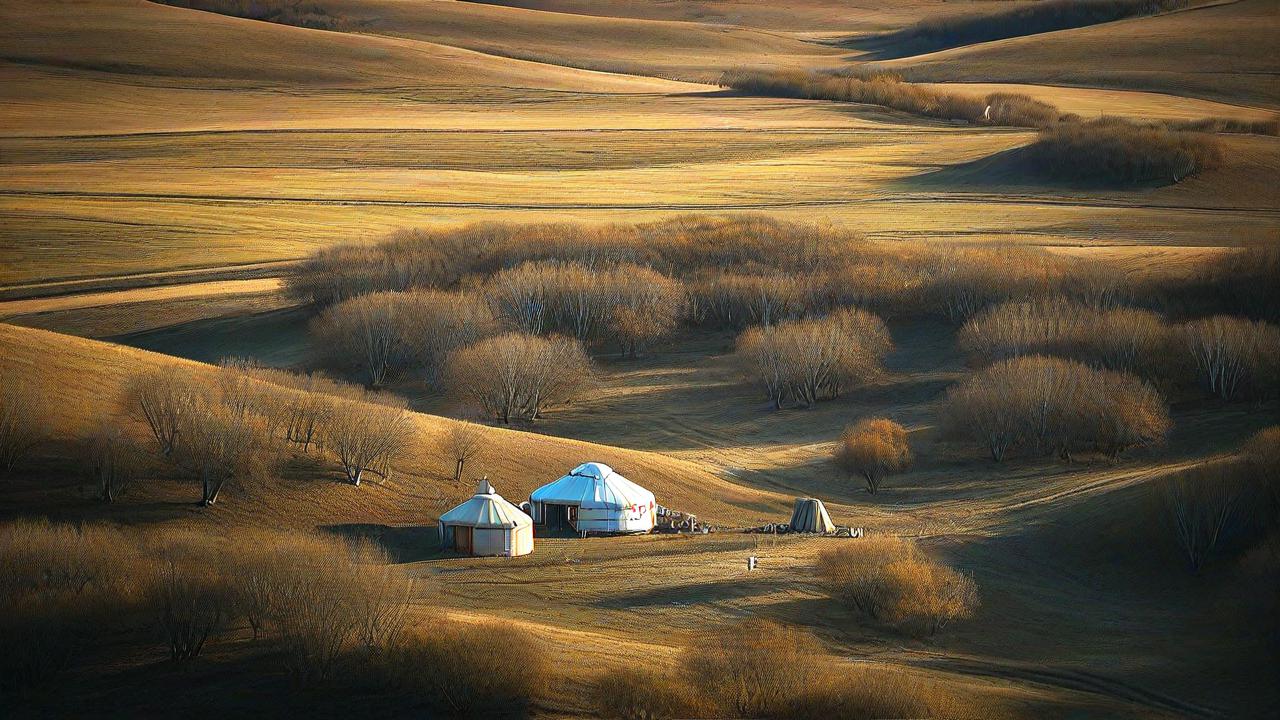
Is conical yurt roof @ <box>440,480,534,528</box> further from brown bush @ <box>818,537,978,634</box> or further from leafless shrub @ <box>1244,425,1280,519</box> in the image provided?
leafless shrub @ <box>1244,425,1280,519</box>

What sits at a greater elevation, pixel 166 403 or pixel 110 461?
pixel 166 403

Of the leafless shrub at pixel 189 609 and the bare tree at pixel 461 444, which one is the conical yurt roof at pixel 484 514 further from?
the leafless shrub at pixel 189 609

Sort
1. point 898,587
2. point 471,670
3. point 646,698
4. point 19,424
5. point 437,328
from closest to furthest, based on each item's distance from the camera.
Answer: point 646,698 → point 471,670 → point 898,587 → point 19,424 → point 437,328

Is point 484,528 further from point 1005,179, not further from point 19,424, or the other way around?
point 1005,179

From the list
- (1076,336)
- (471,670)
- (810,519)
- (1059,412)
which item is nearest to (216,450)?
(471,670)

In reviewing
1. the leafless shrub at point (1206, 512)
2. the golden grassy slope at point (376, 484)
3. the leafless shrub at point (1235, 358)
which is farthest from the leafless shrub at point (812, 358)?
the leafless shrub at point (1206, 512)

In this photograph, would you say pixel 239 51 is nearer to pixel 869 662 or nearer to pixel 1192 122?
pixel 1192 122

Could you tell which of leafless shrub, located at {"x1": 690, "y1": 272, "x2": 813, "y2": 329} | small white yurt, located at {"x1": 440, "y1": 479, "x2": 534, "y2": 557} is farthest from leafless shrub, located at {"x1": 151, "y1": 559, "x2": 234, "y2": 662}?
leafless shrub, located at {"x1": 690, "y1": 272, "x2": 813, "y2": 329}
